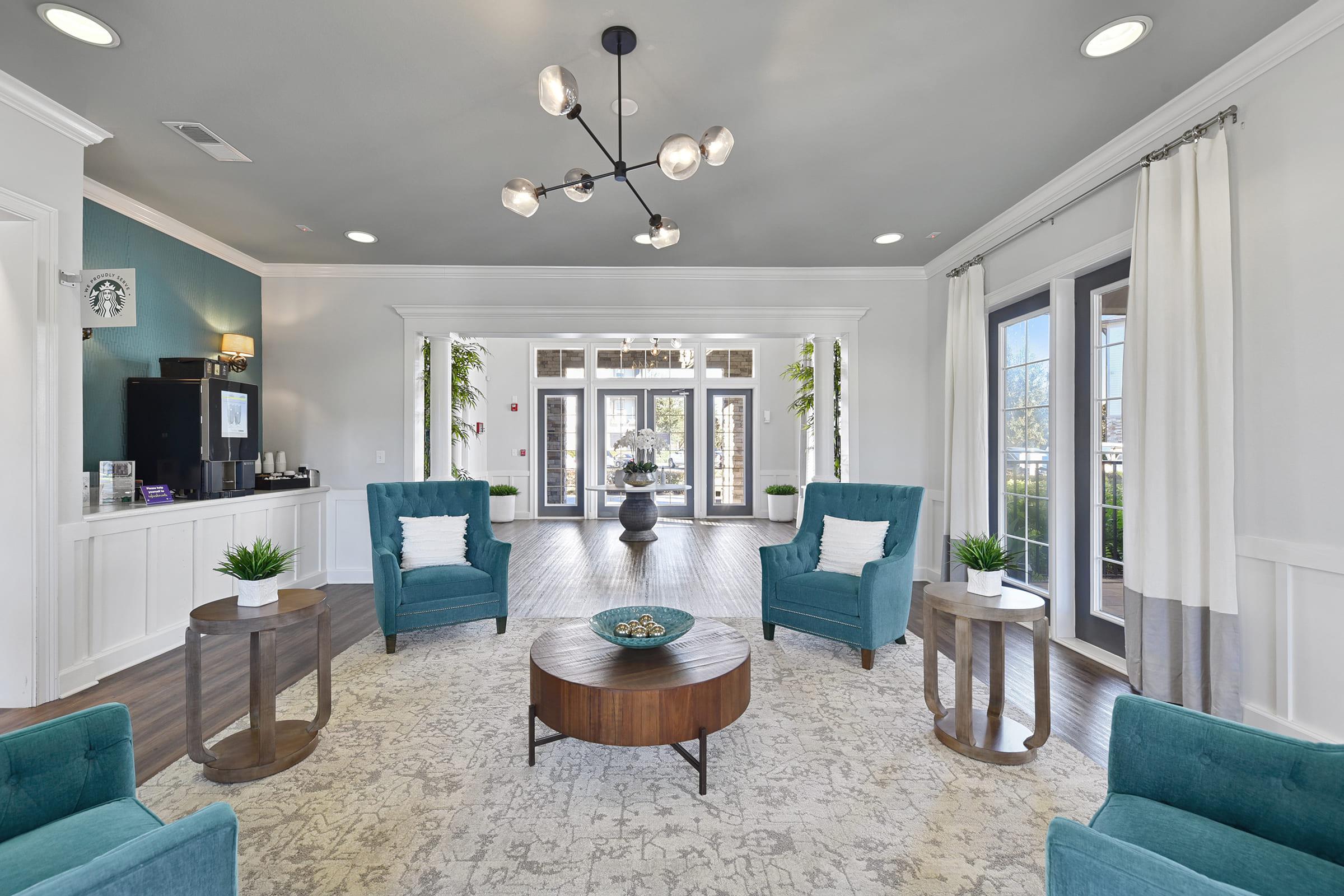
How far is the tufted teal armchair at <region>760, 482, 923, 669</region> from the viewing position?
3.40 meters

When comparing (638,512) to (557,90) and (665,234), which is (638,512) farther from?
(557,90)

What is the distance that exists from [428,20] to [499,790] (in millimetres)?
2857

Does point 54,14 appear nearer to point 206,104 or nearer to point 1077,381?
point 206,104

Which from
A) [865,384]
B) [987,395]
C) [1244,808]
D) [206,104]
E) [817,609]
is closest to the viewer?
[1244,808]

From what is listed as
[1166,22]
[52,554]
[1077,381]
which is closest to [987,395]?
[1077,381]

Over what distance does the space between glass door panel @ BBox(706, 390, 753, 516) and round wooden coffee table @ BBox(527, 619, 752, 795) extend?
742 cm

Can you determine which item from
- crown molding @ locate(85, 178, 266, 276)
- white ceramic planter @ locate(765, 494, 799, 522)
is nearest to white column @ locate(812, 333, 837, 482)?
white ceramic planter @ locate(765, 494, 799, 522)

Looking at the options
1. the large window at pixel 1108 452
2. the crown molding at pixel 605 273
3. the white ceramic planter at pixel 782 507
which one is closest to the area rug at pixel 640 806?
the large window at pixel 1108 452

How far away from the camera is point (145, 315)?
13.7ft

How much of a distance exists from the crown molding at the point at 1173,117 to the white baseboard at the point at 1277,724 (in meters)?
2.62

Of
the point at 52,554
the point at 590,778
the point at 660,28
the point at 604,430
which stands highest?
the point at 660,28

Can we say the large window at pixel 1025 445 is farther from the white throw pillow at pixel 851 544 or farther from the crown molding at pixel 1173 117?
the white throw pillow at pixel 851 544

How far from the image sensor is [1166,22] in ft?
7.55

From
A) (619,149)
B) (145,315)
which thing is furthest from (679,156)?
(145,315)
